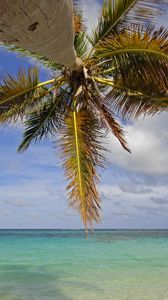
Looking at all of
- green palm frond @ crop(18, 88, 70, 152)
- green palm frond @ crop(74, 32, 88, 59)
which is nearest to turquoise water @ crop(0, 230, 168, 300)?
green palm frond @ crop(18, 88, 70, 152)

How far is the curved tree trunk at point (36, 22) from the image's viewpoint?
6.42ft

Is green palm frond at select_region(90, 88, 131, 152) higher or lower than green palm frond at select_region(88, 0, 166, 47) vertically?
lower

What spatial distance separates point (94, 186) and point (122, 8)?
9.40 feet

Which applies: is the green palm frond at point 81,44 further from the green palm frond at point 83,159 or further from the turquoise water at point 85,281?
the turquoise water at point 85,281

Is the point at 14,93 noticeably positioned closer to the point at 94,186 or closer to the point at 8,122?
the point at 8,122

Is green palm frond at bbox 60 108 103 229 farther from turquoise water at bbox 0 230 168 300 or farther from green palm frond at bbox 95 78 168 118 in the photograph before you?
turquoise water at bbox 0 230 168 300

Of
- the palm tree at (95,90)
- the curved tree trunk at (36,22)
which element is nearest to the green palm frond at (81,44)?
the palm tree at (95,90)

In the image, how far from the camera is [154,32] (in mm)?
6211

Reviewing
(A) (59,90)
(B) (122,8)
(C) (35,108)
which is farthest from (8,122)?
(B) (122,8)

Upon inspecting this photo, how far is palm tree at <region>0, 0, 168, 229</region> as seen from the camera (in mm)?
6332

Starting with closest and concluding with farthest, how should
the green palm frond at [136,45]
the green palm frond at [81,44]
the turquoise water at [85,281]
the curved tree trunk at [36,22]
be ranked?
the curved tree trunk at [36,22], the green palm frond at [136,45], the green palm frond at [81,44], the turquoise water at [85,281]

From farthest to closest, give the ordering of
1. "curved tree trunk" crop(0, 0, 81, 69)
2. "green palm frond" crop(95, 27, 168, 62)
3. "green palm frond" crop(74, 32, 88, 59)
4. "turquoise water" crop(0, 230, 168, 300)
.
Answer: "turquoise water" crop(0, 230, 168, 300)
"green palm frond" crop(74, 32, 88, 59)
"green palm frond" crop(95, 27, 168, 62)
"curved tree trunk" crop(0, 0, 81, 69)

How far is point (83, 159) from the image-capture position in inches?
265

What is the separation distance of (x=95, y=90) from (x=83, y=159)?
1.26 m
